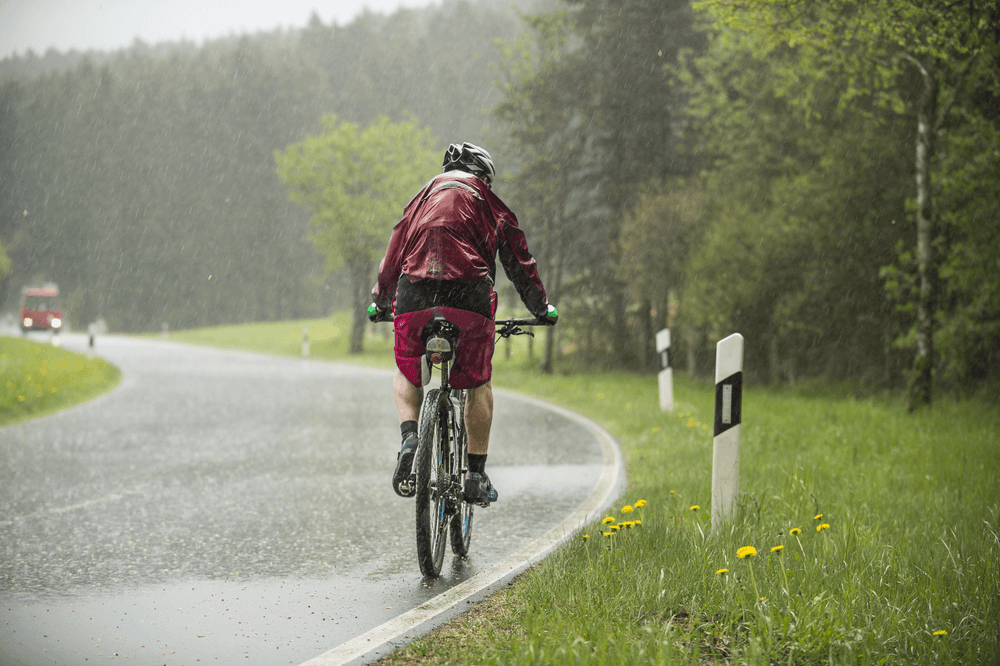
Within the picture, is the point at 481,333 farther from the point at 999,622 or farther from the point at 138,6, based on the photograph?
the point at 138,6

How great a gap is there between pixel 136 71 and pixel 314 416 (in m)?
92.5

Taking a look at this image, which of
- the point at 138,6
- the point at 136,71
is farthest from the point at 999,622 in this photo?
the point at 136,71

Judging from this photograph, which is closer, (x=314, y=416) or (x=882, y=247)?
(x=314, y=416)

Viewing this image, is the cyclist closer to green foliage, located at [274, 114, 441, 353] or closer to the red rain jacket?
the red rain jacket

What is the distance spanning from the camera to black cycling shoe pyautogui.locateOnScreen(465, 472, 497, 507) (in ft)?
14.1

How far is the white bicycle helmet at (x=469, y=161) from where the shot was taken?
439cm

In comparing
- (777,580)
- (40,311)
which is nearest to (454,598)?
(777,580)

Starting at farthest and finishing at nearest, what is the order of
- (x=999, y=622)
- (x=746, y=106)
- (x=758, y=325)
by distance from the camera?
(x=746, y=106), (x=758, y=325), (x=999, y=622)

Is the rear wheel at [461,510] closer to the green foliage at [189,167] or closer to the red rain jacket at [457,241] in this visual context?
the red rain jacket at [457,241]

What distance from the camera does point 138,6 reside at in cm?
1210

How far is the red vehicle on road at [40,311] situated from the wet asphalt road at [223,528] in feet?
132

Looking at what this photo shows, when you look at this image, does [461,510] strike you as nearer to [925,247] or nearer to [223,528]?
[223,528]

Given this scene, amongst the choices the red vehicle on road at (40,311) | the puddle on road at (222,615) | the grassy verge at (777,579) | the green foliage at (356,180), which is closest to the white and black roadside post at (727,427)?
the grassy verge at (777,579)

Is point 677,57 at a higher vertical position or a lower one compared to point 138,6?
higher
